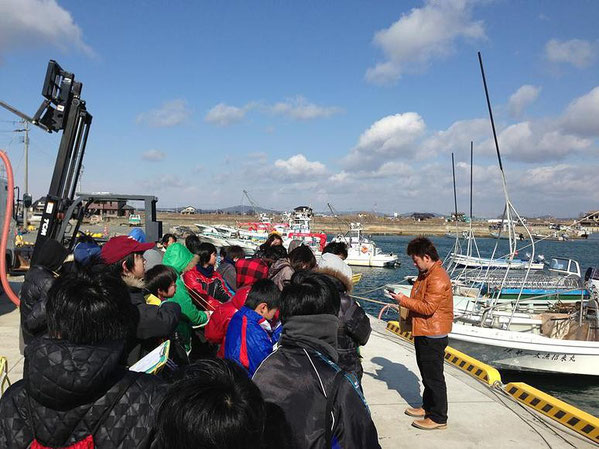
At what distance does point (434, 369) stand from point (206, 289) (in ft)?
8.78

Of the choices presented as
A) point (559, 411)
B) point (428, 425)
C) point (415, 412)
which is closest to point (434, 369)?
point (428, 425)

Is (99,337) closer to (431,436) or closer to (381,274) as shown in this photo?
(431,436)

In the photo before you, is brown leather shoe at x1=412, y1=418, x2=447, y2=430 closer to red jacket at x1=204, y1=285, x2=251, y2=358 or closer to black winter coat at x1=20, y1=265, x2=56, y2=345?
red jacket at x1=204, y1=285, x2=251, y2=358

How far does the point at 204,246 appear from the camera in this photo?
5613mm

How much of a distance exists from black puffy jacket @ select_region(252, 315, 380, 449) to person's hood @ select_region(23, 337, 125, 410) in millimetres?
563

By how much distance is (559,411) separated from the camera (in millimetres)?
4789

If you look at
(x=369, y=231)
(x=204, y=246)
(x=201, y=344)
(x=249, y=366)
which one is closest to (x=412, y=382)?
(x=201, y=344)

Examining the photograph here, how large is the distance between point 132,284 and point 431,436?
306 centimetres

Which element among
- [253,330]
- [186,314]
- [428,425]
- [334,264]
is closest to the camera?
[253,330]

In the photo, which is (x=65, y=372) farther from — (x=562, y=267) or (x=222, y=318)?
(x=562, y=267)

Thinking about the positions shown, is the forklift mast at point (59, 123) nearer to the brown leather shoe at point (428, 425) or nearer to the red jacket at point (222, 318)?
the red jacket at point (222, 318)

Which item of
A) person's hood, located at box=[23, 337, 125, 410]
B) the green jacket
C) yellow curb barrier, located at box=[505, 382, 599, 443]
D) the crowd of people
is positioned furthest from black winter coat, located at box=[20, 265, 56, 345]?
yellow curb barrier, located at box=[505, 382, 599, 443]

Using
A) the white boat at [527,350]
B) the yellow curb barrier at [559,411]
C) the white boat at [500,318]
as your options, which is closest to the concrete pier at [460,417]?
the yellow curb barrier at [559,411]

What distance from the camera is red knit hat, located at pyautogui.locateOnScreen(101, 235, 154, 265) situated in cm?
328
